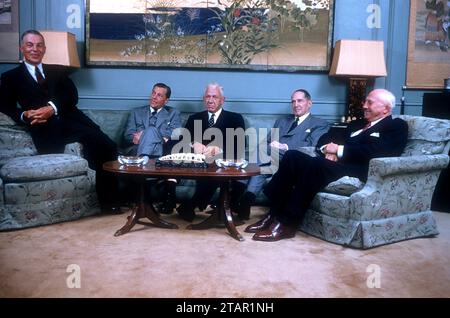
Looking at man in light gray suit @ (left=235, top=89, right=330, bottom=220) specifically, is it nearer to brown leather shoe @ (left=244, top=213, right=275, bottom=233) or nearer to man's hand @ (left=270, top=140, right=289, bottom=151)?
man's hand @ (left=270, top=140, right=289, bottom=151)

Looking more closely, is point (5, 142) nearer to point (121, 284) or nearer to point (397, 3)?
point (121, 284)

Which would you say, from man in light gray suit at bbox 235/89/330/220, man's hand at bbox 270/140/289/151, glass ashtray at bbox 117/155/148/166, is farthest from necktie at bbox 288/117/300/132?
glass ashtray at bbox 117/155/148/166

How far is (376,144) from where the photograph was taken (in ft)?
10.4

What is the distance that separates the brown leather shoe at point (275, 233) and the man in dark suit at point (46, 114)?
4.57 ft

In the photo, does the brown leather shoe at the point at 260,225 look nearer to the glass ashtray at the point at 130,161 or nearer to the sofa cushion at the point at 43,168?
the glass ashtray at the point at 130,161

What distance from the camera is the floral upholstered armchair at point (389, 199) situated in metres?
2.93

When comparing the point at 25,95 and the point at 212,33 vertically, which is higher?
the point at 212,33

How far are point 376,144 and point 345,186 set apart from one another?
1.23 feet

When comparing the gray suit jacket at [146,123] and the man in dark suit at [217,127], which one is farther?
the gray suit jacket at [146,123]

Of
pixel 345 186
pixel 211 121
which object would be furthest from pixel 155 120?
pixel 345 186

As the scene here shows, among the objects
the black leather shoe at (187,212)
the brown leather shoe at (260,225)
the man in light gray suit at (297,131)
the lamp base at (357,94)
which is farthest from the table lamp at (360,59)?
the black leather shoe at (187,212)

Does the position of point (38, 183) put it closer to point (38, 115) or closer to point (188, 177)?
point (38, 115)

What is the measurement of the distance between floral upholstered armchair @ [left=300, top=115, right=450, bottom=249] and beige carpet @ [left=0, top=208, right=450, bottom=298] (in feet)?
0.31

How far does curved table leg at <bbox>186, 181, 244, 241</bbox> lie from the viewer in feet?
10.2
